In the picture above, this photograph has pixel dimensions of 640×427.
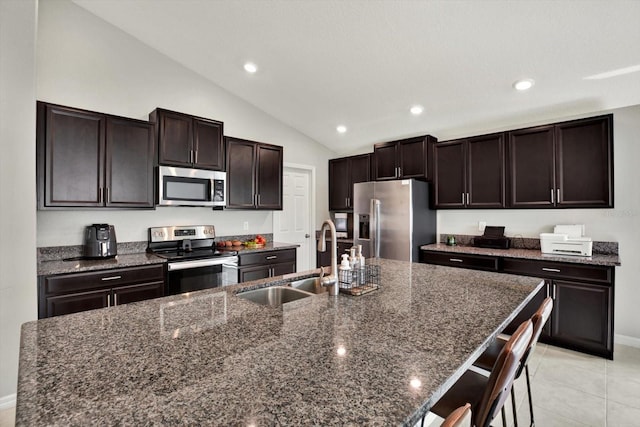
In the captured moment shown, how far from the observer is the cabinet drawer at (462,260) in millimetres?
3355

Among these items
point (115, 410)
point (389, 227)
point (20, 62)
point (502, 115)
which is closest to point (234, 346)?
point (115, 410)

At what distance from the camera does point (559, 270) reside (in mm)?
2980

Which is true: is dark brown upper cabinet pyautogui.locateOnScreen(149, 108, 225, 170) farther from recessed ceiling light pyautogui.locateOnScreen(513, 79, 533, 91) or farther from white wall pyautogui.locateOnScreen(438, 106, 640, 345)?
white wall pyautogui.locateOnScreen(438, 106, 640, 345)

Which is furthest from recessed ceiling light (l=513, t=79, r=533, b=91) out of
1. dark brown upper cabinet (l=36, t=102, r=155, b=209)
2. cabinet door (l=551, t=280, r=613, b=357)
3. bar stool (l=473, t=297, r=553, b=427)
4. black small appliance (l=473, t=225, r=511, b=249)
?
dark brown upper cabinet (l=36, t=102, r=155, b=209)

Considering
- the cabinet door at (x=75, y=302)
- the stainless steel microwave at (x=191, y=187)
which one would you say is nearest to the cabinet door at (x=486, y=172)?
the stainless steel microwave at (x=191, y=187)

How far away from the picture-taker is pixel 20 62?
2205mm

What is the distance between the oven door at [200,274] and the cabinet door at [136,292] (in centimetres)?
8

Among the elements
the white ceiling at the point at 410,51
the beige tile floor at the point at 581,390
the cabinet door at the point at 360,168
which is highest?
the white ceiling at the point at 410,51

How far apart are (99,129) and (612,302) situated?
15.8 feet

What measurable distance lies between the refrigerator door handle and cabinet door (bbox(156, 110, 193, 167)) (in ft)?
7.55

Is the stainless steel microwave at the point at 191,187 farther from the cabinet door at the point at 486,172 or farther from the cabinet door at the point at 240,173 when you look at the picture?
the cabinet door at the point at 486,172

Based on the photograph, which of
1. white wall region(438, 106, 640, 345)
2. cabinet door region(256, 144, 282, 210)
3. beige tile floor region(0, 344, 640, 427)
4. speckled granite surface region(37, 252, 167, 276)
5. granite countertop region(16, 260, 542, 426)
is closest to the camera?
granite countertop region(16, 260, 542, 426)

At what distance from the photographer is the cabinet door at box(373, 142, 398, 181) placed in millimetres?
4426

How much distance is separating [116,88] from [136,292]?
2119mm
